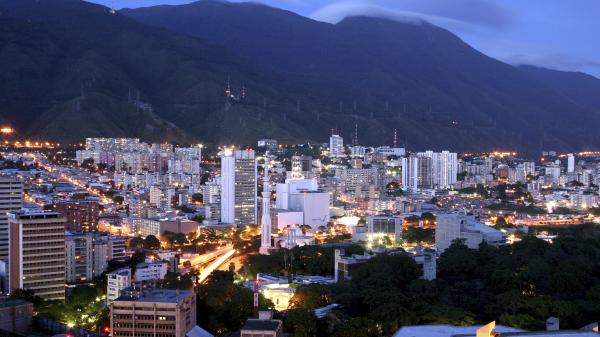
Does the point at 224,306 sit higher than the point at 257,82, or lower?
lower

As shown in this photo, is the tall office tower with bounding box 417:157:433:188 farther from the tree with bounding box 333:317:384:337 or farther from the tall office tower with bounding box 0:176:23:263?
the tree with bounding box 333:317:384:337

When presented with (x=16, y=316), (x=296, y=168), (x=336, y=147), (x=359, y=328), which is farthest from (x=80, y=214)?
(x=336, y=147)

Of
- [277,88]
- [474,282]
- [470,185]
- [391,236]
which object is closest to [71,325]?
[474,282]

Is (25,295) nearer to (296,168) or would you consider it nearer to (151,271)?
(151,271)

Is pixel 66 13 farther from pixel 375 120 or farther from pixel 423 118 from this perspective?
pixel 423 118

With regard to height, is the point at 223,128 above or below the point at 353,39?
below

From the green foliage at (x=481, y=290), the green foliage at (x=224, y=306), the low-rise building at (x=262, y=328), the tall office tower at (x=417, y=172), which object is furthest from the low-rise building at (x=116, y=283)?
the tall office tower at (x=417, y=172)
